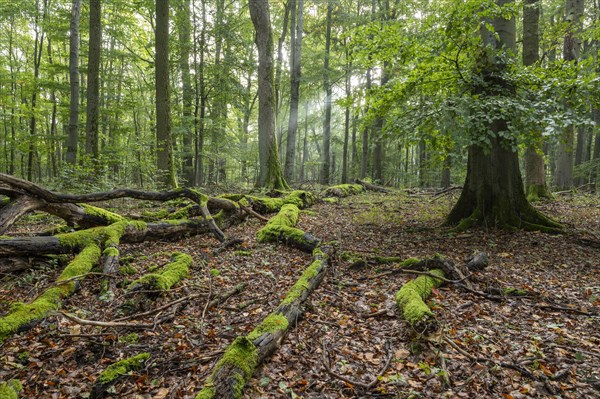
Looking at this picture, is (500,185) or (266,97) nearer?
(500,185)

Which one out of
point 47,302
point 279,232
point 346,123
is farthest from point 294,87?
point 47,302

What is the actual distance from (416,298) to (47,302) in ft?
14.9

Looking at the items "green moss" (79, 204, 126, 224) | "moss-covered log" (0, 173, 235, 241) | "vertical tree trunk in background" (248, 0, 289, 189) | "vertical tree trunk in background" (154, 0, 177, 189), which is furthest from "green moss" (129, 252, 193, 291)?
"vertical tree trunk in background" (248, 0, 289, 189)

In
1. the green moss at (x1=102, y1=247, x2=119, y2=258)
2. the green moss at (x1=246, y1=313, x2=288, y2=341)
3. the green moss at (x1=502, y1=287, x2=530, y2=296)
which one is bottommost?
the green moss at (x1=246, y1=313, x2=288, y2=341)

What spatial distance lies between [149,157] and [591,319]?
40.0 feet

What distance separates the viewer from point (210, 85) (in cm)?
1592

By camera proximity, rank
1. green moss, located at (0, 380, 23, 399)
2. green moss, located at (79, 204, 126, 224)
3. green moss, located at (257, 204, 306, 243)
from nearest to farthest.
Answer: green moss, located at (0, 380, 23, 399), green moss, located at (79, 204, 126, 224), green moss, located at (257, 204, 306, 243)

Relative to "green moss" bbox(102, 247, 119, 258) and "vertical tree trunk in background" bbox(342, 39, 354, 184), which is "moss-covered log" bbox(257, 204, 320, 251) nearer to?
"green moss" bbox(102, 247, 119, 258)

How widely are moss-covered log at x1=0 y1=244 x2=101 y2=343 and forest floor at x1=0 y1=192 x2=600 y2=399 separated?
0.38 feet

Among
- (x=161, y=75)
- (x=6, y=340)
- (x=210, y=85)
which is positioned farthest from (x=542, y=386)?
(x=210, y=85)

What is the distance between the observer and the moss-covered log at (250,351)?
2.62 meters

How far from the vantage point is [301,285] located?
4598 millimetres

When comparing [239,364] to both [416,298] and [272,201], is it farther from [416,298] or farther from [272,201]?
[272,201]

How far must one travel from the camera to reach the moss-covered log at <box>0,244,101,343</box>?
3.49 metres
